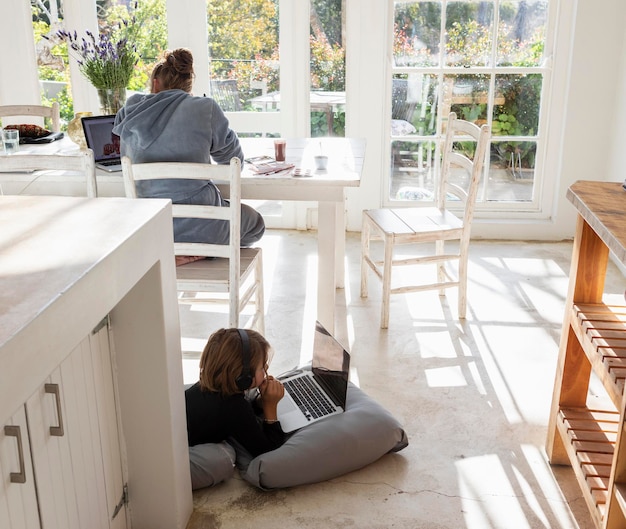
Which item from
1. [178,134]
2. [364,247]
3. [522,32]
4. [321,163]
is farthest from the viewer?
[522,32]

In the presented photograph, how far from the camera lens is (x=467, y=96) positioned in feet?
15.1

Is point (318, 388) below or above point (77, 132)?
below

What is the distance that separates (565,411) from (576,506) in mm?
287

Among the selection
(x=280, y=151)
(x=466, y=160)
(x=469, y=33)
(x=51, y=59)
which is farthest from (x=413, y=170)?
(x=51, y=59)

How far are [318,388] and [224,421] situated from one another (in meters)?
0.44

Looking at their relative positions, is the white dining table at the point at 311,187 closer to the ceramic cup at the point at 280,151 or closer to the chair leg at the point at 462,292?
the ceramic cup at the point at 280,151

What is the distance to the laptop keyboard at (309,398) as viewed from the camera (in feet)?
8.21

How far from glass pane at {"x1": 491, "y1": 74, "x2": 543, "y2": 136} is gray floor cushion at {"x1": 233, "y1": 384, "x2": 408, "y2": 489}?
8.88ft

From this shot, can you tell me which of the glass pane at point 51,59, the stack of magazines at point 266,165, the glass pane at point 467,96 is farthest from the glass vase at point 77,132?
the glass pane at point 467,96

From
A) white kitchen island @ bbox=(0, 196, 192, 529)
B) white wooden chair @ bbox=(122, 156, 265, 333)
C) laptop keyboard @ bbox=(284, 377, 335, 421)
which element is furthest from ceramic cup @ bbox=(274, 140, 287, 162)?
white kitchen island @ bbox=(0, 196, 192, 529)

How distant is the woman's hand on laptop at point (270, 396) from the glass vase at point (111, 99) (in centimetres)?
178

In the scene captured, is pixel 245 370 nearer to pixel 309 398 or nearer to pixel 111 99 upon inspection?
pixel 309 398

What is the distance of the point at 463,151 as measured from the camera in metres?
4.72

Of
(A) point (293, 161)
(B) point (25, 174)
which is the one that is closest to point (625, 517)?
(A) point (293, 161)
